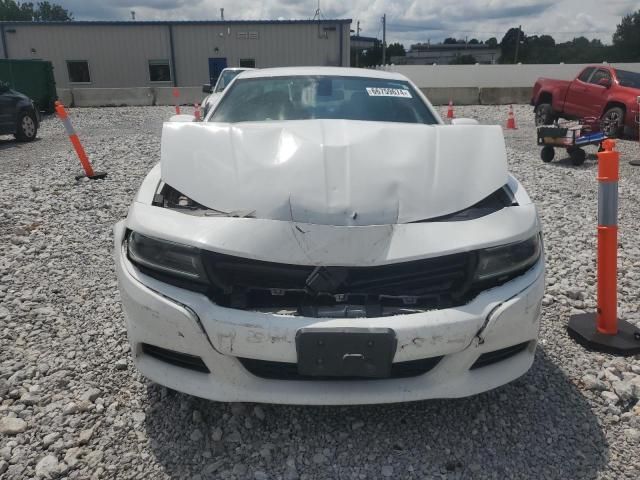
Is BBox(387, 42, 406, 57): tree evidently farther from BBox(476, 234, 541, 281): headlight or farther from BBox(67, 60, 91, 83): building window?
BBox(476, 234, 541, 281): headlight

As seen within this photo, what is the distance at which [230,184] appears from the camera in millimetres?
2330

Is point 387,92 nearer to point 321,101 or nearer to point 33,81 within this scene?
point 321,101

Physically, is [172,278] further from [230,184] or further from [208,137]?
[208,137]

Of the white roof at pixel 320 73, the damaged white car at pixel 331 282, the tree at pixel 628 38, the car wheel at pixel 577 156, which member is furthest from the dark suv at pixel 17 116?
the tree at pixel 628 38

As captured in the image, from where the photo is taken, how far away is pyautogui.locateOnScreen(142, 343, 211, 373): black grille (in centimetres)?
212

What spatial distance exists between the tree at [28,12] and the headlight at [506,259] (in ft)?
289

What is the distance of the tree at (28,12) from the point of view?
7881 centimetres

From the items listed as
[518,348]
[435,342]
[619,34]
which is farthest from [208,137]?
[619,34]

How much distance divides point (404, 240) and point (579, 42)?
67.1 metres

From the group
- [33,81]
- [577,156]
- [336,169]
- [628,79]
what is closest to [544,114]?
[628,79]

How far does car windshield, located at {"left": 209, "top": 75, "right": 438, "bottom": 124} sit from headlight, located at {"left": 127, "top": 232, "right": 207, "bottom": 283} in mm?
1674

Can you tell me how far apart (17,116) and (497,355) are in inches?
474

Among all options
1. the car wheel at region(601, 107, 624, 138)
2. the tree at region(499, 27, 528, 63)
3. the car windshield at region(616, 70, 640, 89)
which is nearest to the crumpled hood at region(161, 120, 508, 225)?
the car wheel at region(601, 107, 624, 138)

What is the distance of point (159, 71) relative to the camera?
3103cm
